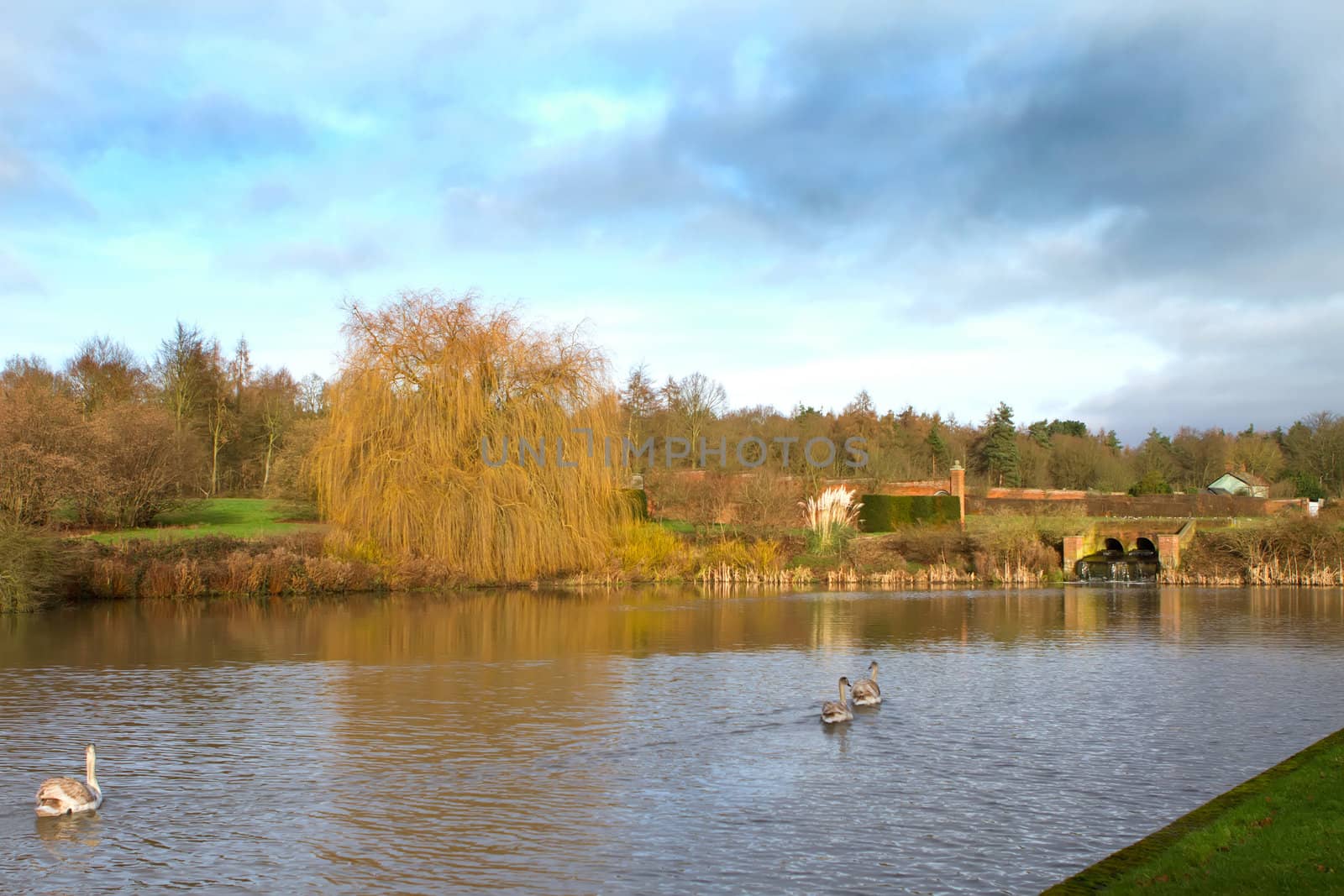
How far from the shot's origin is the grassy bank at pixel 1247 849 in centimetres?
576

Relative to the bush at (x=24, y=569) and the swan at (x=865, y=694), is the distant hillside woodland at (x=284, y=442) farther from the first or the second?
the swan at (x=865, y=694)

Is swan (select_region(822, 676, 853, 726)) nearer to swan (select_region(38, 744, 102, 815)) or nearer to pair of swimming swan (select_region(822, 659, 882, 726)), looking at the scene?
pair of swimming swan (select_region(822, 659, 882, 726))

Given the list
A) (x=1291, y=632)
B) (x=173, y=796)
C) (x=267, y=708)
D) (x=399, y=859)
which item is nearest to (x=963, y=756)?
(x=399, y=859)

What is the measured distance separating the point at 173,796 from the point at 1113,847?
721 centimetres

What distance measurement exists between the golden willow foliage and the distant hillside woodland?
107 centimetres

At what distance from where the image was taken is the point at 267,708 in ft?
41.6

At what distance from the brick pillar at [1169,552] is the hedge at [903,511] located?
8688 mm

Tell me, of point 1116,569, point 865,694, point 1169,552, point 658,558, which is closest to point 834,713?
point 865,694

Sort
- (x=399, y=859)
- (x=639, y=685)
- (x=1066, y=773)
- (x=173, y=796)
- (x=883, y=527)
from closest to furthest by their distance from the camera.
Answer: (x=399, y=859) → (x=173, y=796) → (x=1066, y=773) → (x=639, y=685) → (x=883, y=527)

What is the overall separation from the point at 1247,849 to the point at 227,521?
36086 mm

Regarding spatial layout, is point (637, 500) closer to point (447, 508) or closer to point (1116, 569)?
point (447, 508)

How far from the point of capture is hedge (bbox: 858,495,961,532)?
136 ft

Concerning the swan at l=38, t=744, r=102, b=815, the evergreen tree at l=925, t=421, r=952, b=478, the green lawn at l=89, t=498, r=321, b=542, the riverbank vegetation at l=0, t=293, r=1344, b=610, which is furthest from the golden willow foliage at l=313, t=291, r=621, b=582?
the evergreen tree at l=925, t=421, r=952, b=478

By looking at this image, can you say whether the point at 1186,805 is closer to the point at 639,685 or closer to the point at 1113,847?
the point at 1113,847
